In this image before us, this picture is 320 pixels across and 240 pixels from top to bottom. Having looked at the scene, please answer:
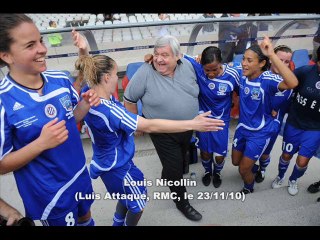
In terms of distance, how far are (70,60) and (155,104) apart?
272cm

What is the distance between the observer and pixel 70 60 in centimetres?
470

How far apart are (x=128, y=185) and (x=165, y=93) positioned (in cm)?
86

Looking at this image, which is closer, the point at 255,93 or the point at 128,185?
the point at 128,185

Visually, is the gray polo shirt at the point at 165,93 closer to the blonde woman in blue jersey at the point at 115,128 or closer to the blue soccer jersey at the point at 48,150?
the blonde woman in blue jersey at the point at 115,128

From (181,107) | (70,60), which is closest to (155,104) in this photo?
(181,107)

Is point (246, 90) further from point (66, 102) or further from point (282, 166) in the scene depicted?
point (66, 102)

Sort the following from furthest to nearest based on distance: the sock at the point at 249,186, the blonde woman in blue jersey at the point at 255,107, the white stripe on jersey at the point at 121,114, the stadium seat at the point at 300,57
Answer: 1. the stadium seat at the point at 300,57
2. the sock at the point at 249,186
3. the blonde woman in blue jersey at the point at 255,107
4. the white stripe on jersey at the point at 121,114

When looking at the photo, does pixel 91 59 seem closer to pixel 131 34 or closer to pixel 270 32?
pixel 131 34

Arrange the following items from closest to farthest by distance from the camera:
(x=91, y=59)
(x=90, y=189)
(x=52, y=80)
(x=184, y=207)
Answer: (x=52, y=80) → (x=91, y=59) → (x=90, y=189) → (x=184, y=207)

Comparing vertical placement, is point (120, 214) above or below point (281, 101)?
below

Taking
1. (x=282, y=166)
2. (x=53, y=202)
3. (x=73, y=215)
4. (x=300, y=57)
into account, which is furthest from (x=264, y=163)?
(x=300, y=57)

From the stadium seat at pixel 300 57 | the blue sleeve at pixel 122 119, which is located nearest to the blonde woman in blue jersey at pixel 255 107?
the blue sleeve at pixel 122 119

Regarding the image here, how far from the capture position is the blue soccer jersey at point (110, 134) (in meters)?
1.89

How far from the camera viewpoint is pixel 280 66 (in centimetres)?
231
